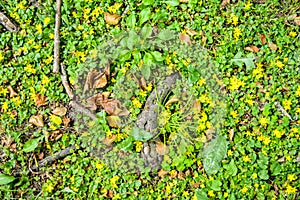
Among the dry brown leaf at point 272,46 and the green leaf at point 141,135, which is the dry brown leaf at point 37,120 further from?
the dry brown leaf at point 272,46

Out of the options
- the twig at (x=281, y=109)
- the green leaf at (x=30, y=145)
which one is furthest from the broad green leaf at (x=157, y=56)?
the green leaf at (x=30, y=145)

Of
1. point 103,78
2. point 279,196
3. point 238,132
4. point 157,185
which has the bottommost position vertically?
point 279,196

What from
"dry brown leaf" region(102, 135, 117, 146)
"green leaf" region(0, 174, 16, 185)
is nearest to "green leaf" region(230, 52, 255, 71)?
"dry brown leaf" region(102, 135, 117, 146)

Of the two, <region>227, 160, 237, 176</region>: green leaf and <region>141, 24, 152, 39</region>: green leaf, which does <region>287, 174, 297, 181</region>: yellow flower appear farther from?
<region>141, 24, 152, 39</region>: green leaf

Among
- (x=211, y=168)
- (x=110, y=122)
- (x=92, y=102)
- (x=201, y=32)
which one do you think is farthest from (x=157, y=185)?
(x=201, y=32)

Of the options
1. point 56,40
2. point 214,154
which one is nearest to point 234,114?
point 214,154

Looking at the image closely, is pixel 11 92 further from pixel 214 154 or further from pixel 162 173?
pixel 214 154

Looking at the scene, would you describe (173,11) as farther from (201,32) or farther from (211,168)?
(211,168)
